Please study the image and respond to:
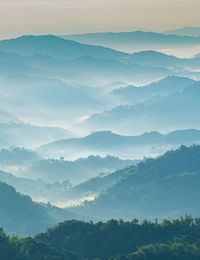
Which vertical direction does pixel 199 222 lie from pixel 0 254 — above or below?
above

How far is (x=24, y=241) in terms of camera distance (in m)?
123

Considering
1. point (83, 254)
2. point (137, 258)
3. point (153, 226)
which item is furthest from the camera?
point (153, 226)

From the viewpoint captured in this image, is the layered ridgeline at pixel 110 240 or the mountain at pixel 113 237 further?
the mountain at pixel 113 237

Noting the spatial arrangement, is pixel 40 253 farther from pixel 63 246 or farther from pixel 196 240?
pixel 196 240

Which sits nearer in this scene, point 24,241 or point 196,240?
point 24,241

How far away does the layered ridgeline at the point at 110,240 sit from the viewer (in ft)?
402

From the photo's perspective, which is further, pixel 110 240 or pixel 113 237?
pixel 113 237

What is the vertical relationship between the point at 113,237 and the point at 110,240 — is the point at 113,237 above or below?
above

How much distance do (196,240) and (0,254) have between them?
3356cm

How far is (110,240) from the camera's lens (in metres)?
139

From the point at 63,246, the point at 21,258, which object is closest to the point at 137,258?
the point at 21,258

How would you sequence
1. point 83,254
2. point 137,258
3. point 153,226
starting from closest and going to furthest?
point 137,258, point 83,254, point 153,226

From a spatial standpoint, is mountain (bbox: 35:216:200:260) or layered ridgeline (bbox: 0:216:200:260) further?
mountain (bbox: 35:216:200:260)

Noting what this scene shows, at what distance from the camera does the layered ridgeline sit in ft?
402
